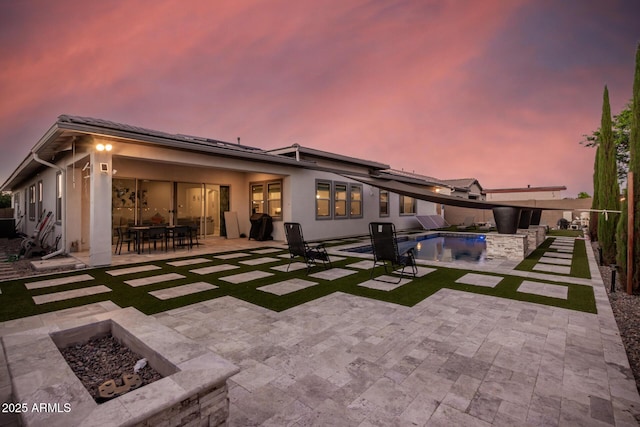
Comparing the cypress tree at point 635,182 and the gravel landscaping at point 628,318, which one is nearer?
the gravel landscaping at point 628,318

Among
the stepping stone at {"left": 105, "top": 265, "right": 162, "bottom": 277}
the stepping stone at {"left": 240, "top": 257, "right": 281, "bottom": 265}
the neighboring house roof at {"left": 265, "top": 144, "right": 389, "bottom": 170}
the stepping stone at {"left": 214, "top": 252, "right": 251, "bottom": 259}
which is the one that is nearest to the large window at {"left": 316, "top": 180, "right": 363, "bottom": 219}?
the neighboring house roof at {"left": 265, "top": 144, "right": 389, "bottom": 170}

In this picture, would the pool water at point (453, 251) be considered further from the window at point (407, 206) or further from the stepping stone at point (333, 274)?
the window at point (407, 206)

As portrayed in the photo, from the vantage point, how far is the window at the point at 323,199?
11.4 metres

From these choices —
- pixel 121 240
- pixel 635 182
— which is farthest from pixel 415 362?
pixel 121 240

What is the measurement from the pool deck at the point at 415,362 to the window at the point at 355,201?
919 cm

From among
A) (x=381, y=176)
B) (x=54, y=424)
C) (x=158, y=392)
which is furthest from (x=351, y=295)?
(x=381, y=176)

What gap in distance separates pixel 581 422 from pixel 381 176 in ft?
44.2

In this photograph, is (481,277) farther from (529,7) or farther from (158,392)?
(529,7)

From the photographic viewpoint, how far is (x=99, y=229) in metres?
6.14

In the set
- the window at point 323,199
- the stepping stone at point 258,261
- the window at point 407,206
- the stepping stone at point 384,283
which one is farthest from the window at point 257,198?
the window at point 407,206

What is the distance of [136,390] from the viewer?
1240 mm

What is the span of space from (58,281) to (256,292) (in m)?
3.63

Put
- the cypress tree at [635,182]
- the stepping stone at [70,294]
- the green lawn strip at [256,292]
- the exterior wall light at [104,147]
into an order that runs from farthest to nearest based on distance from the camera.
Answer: the exterior wall light at [104,147] → the cypress tree at [635,182] → the stepping stone at [70,294] → the green lawn strip at [256,292]

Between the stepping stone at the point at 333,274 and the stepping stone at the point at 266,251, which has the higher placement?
the stepping stone at the point at 266,251
